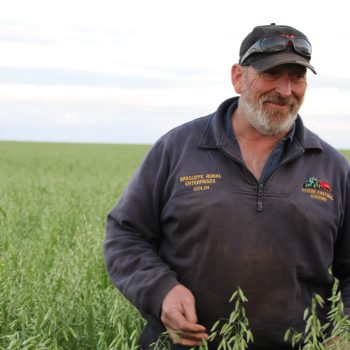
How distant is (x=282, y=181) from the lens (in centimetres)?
299

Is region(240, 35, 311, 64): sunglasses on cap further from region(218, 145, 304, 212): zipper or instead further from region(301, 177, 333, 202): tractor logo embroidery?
region(301, 177, 333, 202): tractor logo embroidery

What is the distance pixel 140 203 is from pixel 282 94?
74 cm

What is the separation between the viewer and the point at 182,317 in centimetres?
279

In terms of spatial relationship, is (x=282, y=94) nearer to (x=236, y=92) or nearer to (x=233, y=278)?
(x=236, y=92)

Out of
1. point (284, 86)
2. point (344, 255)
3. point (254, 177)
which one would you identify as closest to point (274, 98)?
point (284, 86)

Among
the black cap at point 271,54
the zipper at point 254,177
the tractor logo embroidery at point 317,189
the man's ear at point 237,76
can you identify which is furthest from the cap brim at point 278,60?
the tractor logo embroidery at point 317,189

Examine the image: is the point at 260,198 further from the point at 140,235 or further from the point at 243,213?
the point at 140,235

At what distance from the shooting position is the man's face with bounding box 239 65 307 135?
2.97 meters

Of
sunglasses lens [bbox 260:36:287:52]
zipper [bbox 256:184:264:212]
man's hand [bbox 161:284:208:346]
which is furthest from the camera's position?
sunglasses lens [bbox 260:36:287:52]

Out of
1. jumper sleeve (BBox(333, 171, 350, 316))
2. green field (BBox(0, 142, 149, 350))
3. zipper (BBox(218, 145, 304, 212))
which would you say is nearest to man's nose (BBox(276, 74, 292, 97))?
zipper (BBox(218, 145, 304, 212))

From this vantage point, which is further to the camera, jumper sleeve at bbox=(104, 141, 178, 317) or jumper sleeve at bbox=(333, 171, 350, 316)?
jumper sleeve at bbox=(333, 171, 350, 316)

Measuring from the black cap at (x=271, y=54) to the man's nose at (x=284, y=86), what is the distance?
83 millimetres

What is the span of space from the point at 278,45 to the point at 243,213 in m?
0.72

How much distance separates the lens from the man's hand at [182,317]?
2.77m
